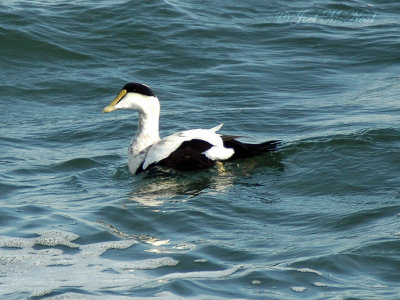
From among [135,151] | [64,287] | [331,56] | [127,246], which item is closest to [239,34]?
[331,56]

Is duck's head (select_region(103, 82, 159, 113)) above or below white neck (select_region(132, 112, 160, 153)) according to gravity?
above

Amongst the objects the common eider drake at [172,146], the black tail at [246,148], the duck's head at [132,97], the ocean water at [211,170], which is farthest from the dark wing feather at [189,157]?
the duck's head at [132,97]

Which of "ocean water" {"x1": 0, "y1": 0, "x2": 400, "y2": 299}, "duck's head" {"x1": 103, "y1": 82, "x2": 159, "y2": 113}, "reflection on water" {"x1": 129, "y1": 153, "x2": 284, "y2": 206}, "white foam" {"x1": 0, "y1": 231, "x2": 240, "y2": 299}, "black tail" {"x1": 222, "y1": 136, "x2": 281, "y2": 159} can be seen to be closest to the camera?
"white foam" {"x1": 0, "y1": 231, "x2": 240, "y2": 299}

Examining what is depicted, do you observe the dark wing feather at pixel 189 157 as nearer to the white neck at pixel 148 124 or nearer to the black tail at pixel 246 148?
the black tail at pixel 246 148

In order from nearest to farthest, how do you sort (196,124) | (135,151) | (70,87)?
(135,151)
(196,124)
(70,87)

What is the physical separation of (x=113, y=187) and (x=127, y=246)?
200 cm

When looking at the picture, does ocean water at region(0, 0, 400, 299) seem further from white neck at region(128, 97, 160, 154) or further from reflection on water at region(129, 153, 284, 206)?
white neck at region(128, 97, 160, 154)

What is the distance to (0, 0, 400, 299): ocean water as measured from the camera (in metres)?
6.38

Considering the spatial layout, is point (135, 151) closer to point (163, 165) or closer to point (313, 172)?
point (163, 165)

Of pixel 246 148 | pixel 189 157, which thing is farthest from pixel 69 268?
pixel 246 148

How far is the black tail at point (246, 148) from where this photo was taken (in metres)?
9.17

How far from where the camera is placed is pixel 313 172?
902 cm

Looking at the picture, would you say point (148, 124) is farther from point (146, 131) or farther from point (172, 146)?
point (172, 146)

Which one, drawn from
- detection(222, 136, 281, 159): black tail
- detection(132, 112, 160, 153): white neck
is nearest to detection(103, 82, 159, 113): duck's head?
detection(132, 112, 160, 153): white neck
